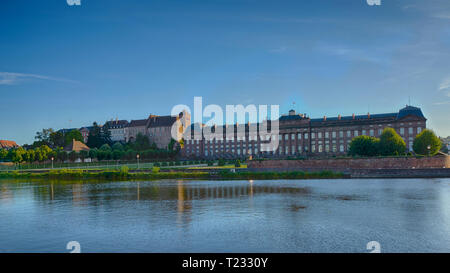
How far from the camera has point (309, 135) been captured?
3376 inches

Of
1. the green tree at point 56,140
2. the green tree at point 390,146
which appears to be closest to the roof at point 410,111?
the green tree at point 390,146

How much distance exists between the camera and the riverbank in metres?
40.2

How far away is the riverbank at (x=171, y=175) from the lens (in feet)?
132

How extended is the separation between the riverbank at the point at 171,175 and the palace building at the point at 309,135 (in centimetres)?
3867

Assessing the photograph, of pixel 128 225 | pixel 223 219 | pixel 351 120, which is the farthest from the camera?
pixel 351 120

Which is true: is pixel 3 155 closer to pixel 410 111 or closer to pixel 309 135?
pixel 309 135

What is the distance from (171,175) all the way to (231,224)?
99.0 feet

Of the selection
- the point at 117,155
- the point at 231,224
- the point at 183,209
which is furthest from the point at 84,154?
the point at 231,224

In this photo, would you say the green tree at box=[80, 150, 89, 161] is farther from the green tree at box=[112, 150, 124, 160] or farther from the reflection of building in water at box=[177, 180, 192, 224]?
the reflection of building in water at box=[177, 180, 192, 224]

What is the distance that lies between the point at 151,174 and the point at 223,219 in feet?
99.9
